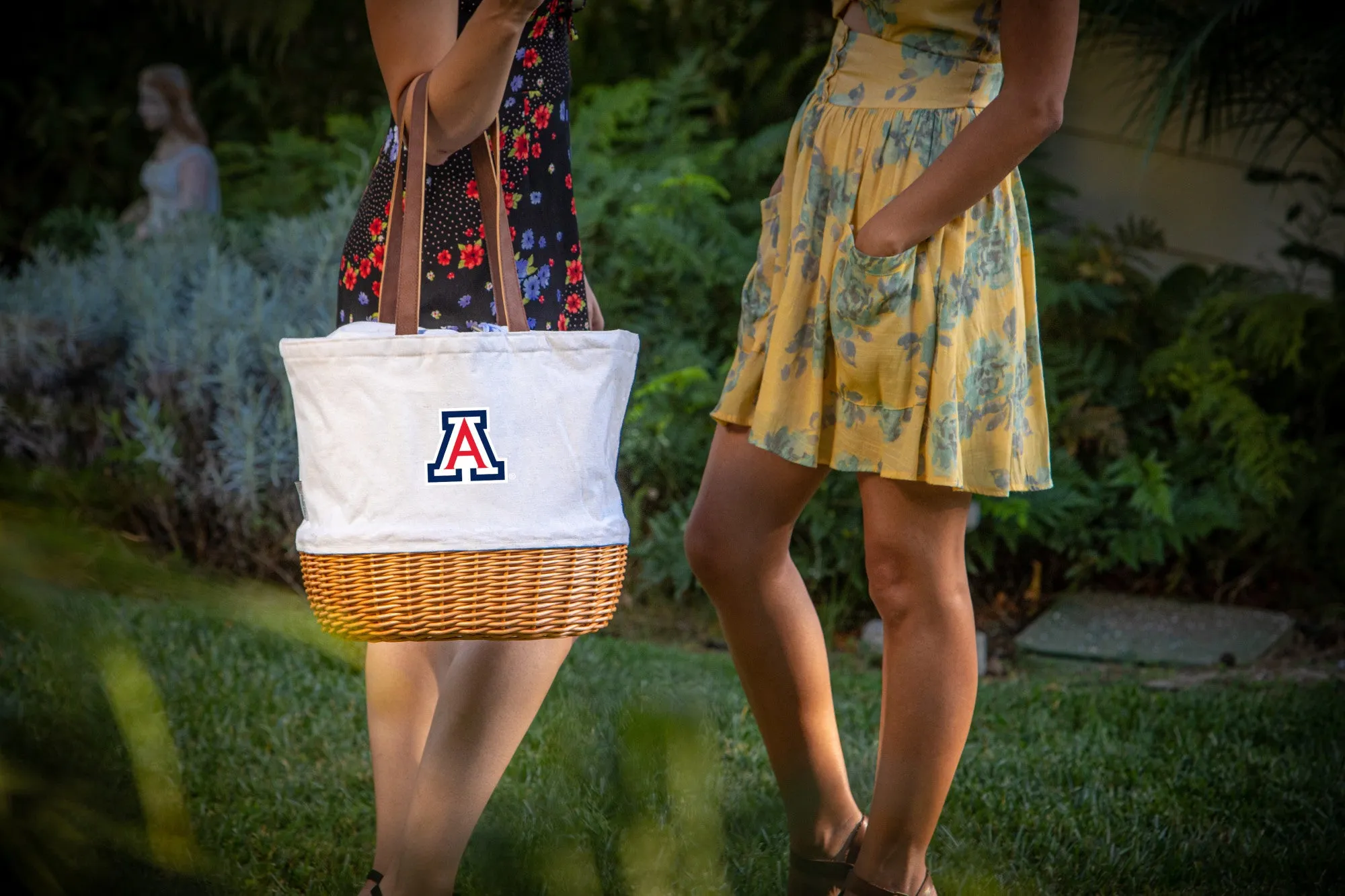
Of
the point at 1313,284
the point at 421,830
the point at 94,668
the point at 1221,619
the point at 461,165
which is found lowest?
the point at 1221,619

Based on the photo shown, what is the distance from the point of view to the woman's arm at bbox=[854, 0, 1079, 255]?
165 cm

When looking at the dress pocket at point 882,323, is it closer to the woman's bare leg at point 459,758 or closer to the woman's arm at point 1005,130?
the woman's arm at point 1005,130

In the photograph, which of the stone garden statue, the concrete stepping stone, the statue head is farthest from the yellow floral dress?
the statue head

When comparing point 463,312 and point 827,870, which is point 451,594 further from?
point 827,870

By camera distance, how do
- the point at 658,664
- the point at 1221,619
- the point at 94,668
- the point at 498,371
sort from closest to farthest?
the point at 94,668 < the point at 498,371 < the point at 658,664 < the point at 1221,619

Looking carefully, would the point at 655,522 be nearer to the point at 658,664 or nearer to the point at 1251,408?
the point at 658,664

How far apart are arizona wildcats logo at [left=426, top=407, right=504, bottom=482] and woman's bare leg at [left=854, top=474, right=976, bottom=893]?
61 centimetres

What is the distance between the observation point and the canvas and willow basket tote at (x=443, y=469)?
149 centimetres

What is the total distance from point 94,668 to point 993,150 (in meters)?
1.35

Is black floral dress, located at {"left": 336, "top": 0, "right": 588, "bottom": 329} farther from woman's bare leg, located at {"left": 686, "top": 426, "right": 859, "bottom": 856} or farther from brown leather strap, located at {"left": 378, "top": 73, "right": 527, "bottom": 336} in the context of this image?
woman's bare leg, located at {"left": 686, "top": 426, "right": 859, "bottom": 856}

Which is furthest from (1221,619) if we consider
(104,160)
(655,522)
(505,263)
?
(104,160)

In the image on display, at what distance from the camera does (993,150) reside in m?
1.69

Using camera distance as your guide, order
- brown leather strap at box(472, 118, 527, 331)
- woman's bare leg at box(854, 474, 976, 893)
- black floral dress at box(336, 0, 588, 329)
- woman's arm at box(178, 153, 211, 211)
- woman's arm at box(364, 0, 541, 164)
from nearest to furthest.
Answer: woman's arm at box(364, 0, 541, 164) → brown leather strap at box(472, 118, 527, 331) → black floral dress at box(336, 0, 588, 329) → woman's bare leg at box(854, 474, 976, 893) → woman's arm at box(178, 153, 211, 211)

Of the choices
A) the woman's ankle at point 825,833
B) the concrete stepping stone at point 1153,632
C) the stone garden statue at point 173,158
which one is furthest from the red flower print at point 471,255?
the stone garden statue at point 173,158
